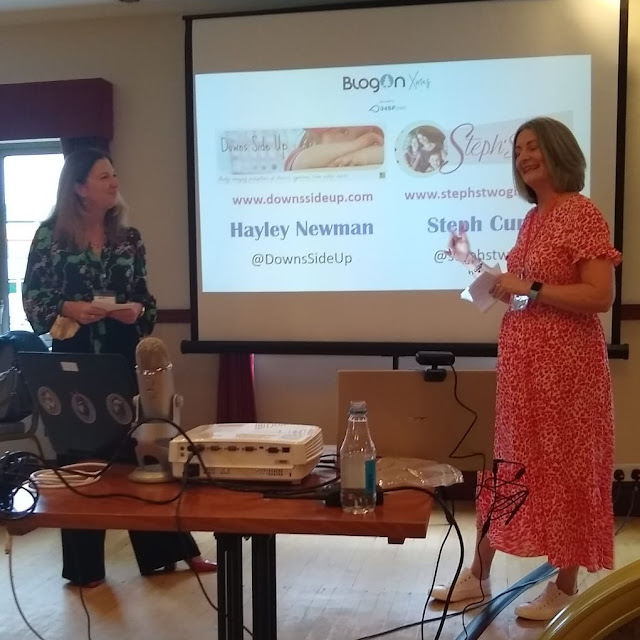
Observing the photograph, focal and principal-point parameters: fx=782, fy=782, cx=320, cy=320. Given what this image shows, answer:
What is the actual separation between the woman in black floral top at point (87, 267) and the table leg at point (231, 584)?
3.74 feet

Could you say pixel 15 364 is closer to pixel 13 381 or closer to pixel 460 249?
pixel 13 381

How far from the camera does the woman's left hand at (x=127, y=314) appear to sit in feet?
8.19

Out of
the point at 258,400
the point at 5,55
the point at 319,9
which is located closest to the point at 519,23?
the point at 319,9

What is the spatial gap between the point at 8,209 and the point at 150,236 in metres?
0.89

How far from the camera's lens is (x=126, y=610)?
2.54 metres

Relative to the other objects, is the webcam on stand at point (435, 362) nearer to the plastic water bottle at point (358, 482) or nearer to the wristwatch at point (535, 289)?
the wristwatch at point (535, 289)

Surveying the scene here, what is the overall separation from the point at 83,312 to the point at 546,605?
5.56 feet

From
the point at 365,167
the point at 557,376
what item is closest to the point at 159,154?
the point at 365,167

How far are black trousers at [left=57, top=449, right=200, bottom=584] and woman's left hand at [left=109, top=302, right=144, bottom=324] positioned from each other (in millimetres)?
730

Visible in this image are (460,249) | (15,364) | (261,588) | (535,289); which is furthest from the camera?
(15,364)

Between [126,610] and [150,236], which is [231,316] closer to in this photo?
[150,236]

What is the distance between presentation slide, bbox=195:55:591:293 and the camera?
339 centimetres

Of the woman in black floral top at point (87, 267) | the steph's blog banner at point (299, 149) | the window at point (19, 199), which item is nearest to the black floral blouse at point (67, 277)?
the woman in black floral top at point (87, 267)

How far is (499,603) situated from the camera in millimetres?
2504
